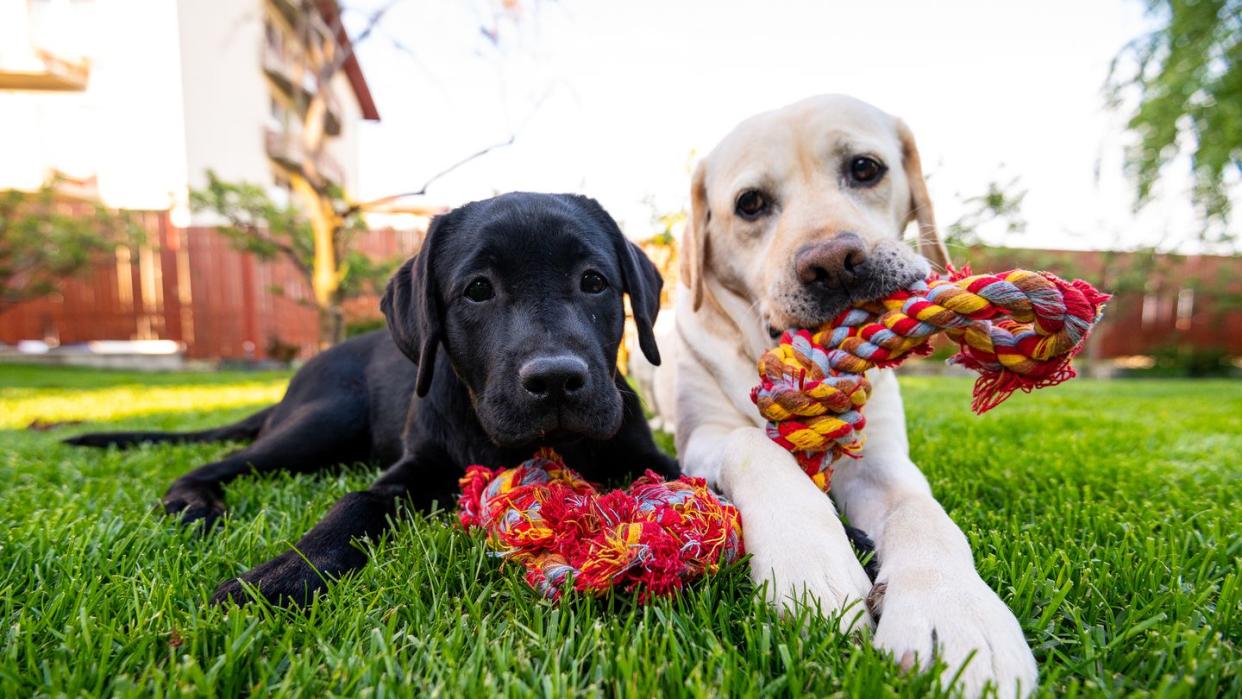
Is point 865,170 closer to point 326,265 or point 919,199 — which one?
point 919,199

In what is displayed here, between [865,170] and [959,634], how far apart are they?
1.80 metres

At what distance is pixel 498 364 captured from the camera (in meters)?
1.97

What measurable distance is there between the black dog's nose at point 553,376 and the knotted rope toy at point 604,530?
0.24 meters

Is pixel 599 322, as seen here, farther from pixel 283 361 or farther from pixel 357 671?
pixel 283 361

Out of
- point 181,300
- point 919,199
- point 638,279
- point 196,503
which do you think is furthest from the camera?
point 181,300

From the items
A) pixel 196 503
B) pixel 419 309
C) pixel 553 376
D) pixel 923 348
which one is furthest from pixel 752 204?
pixel 196 503

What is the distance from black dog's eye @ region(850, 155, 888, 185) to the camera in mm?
2428

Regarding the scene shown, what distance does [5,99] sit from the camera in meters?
15.5

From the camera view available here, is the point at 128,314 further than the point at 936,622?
Yes

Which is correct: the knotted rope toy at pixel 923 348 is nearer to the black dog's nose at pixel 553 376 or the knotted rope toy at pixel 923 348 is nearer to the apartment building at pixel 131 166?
the black dog's nose at pixel 553 376

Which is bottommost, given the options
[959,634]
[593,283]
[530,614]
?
[530,614]

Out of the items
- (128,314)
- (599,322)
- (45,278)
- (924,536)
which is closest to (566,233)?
(599,322)

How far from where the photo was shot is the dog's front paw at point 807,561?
4.26 ft

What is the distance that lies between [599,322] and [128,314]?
17641mm
